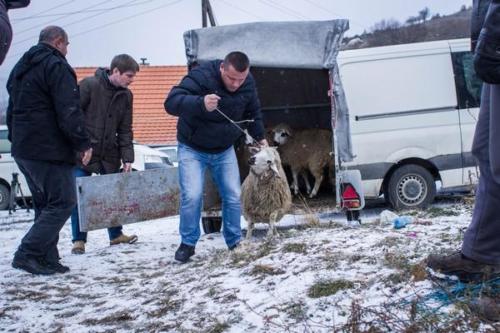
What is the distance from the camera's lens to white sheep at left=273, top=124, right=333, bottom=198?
10.3 m

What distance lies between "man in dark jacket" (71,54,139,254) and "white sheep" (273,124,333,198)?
3.77m

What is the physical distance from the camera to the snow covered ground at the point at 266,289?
328 cm

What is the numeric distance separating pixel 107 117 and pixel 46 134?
150cm

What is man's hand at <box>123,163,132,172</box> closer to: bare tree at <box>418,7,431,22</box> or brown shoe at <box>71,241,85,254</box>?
brown shoe at <box>71,241,85,254</box>

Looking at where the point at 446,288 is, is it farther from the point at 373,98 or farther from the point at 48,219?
the point at 373,98

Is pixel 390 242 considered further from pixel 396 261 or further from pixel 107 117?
pixel 107 117

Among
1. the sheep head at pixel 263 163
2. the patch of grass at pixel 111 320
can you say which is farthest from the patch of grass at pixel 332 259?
the sheep head at pixel 263 163

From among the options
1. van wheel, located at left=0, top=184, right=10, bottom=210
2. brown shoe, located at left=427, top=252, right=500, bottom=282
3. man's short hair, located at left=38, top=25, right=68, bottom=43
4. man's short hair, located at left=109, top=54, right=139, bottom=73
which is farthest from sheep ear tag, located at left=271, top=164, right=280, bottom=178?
van wheel, located at left=0, top=184, right=10, bottom=210

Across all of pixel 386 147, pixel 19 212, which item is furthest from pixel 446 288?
pixel 19 212

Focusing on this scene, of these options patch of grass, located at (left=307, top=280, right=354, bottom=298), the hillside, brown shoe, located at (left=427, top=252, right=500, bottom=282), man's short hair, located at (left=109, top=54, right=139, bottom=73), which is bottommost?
patch of grass, located at (left=307, top=280, right=354, bottom=298)

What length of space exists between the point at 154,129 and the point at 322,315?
2244 cm

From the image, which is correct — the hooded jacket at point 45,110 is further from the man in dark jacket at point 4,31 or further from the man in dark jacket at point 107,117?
the man in dark jacket at point 4,31

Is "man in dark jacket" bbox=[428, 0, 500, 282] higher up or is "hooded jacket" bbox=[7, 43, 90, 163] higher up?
"hooded jacket" bbox=[7, 43, 90, 163]

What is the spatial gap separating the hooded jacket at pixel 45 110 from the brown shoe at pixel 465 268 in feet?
11.3
